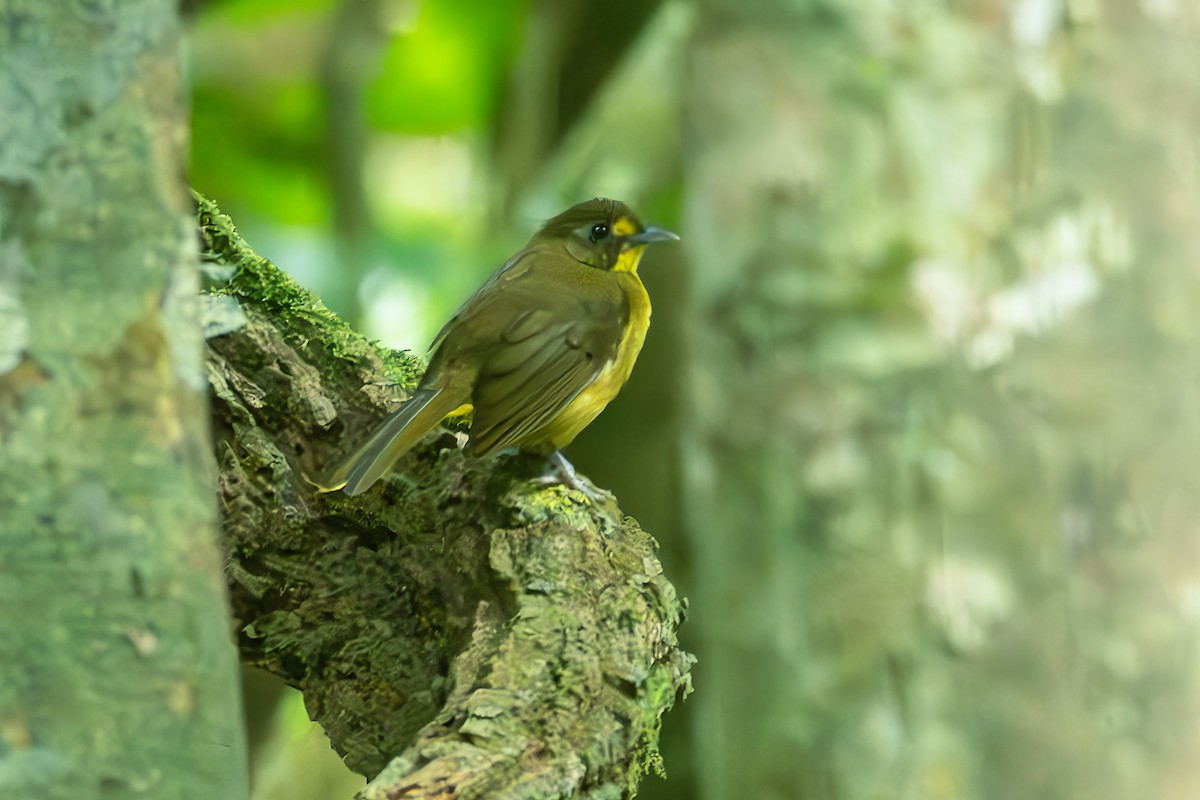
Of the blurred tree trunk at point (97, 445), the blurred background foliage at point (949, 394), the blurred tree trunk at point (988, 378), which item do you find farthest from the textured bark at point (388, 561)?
the blurred tree trunk at point (988, 378)

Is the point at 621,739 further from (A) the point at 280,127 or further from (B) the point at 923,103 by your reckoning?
(A) the point at 280,127

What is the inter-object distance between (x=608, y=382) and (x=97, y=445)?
4.71 feet

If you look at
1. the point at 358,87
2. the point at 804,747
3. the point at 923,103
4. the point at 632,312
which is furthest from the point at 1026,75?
the point at 358,87

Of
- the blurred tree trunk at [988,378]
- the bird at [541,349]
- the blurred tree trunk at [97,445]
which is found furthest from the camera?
the blurred tree trunk at [988,378]

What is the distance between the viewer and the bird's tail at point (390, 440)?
5.67 feet

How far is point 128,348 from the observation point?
767 mm

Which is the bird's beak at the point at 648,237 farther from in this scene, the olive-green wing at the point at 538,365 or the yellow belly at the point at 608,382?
the olive-green wing at the point at 538,365

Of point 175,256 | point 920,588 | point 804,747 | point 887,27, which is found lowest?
point 804,747

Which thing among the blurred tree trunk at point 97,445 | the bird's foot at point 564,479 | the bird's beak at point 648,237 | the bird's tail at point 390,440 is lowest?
the blurred tree trunk at point 97,445

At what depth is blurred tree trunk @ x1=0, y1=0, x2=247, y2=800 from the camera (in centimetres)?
74

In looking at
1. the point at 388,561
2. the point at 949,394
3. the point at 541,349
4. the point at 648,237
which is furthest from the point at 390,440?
the point at 949,394

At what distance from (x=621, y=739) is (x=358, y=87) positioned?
2.52 metres

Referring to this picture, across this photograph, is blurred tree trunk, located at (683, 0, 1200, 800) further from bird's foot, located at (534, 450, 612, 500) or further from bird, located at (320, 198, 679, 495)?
bird's foot, located at (534, 450, 612, 500)

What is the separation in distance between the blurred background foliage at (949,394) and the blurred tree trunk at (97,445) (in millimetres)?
1710
